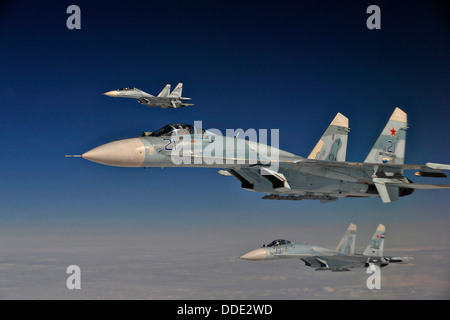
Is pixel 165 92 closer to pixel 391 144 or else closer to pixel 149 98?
pixel 149 98

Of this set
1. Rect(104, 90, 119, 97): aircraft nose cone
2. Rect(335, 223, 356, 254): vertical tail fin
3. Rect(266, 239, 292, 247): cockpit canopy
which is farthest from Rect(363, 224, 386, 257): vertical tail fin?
Rect(104, 90, 119, 97): aircraft nose cone

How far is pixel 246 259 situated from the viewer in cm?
1995

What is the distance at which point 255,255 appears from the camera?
65.1 feet

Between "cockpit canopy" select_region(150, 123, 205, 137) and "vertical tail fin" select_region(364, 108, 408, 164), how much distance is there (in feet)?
26.4

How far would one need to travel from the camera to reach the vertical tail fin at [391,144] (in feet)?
53.4

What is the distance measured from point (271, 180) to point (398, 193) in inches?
207

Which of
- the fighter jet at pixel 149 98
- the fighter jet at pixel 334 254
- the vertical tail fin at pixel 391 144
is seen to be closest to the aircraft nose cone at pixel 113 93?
the fighter jet at pixel 149 98

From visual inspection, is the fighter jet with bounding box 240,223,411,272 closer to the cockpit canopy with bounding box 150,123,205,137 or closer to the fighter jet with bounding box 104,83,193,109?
the cockpit canopy with bounding box 150,123,205,137

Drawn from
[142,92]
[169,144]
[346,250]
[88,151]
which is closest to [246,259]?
[346,250]

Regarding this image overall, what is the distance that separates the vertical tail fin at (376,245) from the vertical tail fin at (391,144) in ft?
26.4

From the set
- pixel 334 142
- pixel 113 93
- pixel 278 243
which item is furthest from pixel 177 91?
pixel 334 142

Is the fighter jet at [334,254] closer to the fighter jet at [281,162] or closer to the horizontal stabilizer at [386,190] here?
the fighter jet at [281,162]

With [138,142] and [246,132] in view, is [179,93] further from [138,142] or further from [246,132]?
[138,142]

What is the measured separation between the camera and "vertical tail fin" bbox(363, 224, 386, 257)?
22570mm
